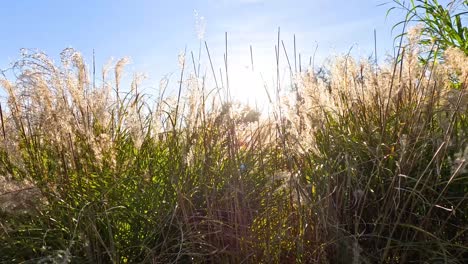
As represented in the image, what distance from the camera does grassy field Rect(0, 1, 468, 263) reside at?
2383 millimetres

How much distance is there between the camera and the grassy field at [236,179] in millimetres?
2383

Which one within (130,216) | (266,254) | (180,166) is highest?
(180,166)

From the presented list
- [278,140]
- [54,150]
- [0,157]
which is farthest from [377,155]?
[0,157]

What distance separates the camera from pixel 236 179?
2.64 m

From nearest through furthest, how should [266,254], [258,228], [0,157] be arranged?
[266,254]
[258,228]
[0,157]

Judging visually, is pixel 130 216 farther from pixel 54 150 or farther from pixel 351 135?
pixel 351 135

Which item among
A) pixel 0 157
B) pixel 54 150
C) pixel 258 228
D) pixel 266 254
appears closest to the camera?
pixel 266 254

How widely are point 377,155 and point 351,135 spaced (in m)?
0.36

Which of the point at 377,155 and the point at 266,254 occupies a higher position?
the point at 377,155

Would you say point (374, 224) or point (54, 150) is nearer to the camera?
point (374, 224)

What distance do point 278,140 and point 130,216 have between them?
0.85 metres

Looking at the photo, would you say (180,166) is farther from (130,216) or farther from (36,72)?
(36,72)

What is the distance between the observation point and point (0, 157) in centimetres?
296

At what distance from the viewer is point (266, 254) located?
7.76ft
